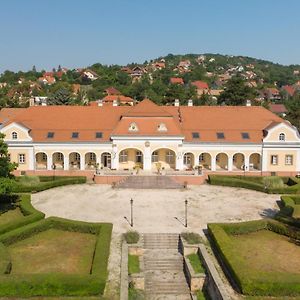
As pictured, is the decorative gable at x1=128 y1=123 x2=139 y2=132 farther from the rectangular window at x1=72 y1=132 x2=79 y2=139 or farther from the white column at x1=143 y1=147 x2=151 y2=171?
the rectangular window at x1=72 y1=132 x2=79 y2=139

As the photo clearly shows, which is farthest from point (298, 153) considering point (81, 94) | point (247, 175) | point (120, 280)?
point (81, 94)

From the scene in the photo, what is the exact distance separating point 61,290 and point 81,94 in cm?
10780

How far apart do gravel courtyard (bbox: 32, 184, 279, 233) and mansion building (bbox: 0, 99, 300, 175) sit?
20.4 feet

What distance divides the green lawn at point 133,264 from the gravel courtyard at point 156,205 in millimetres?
3782

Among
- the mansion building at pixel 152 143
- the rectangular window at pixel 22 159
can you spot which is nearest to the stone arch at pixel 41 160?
the mansion building at pixel 152 143

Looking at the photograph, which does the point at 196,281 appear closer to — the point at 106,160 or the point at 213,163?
the point at 213,163

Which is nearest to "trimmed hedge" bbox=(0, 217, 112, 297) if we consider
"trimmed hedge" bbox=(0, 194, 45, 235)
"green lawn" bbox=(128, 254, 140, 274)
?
"green lawn" bbox=(128, 254, 140, 274)

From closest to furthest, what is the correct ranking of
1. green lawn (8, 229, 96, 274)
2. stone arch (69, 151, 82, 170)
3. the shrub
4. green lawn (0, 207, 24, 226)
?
green lawn (8, 229, 96, 274) → green lawn (0, 207, 24, 226) → the shrub → stone arch (69, 151, 82, 170)

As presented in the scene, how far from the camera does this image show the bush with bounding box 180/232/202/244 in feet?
88.8

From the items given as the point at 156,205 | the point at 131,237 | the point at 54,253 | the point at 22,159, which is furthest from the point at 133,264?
the point at 22,159

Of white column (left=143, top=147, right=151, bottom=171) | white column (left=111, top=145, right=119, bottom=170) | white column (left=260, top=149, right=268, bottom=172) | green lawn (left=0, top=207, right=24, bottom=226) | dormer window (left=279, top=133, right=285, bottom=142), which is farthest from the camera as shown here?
white column (left=260, top=149, right=268, bottom=172)

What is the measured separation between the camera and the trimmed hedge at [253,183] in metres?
40.7

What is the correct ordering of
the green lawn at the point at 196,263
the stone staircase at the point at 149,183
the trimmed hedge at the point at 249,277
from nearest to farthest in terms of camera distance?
the trimmed hedge at the point at 249,277 < the green lawn at the point at 196,263 < the stone staircase at the point at 149,183

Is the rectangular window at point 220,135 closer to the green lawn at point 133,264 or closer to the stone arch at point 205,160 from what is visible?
the stone arch at point 205,160
